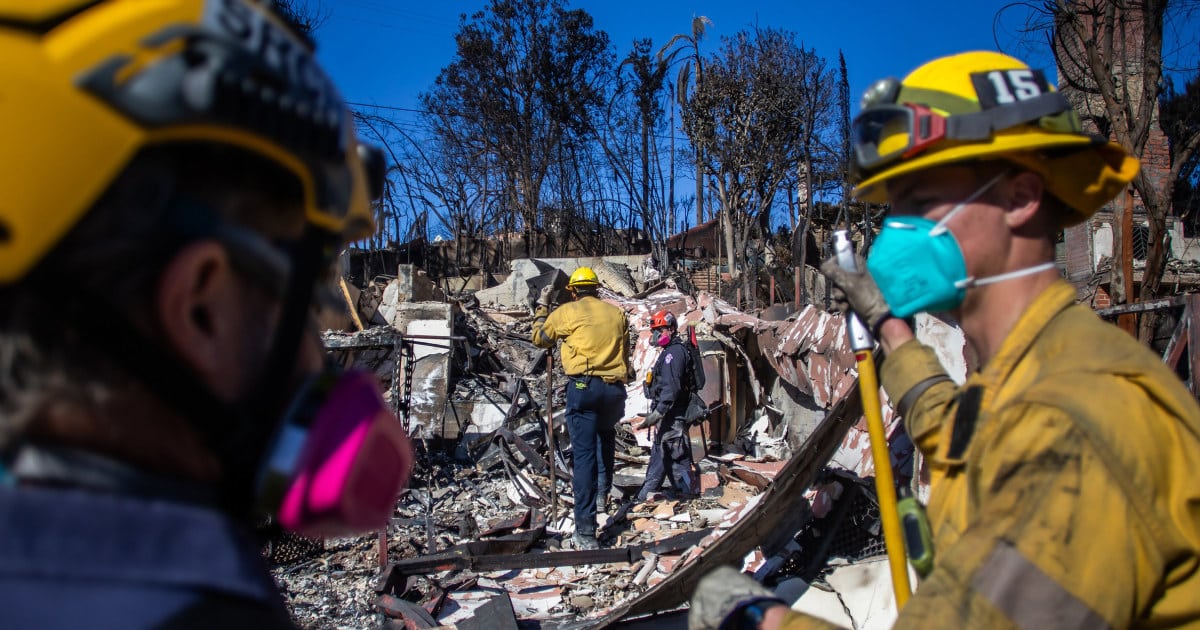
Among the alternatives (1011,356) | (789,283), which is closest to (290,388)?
(1011,356)

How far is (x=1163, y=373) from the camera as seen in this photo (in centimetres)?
127

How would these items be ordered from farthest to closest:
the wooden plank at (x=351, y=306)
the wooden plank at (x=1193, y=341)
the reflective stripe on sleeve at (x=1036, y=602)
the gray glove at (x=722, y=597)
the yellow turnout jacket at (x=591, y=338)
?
the wooden plank at (x=351, y=306) < the yellow turnout jacket at (x=591, y=338) < the wooden plank at (x=1193, y=341) < the gray glove at (x=722, y=597) < the reflective stripe on sleeve at (x=1036, y=602)

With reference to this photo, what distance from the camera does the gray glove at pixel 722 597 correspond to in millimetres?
1443

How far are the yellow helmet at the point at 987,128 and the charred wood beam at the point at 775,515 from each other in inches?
118

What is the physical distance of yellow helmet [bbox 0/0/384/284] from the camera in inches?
26.2

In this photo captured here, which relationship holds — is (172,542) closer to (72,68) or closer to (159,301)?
(159,301)

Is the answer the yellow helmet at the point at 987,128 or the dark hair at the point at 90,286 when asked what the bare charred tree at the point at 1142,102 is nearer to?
the yellow helmet at the point at 987,128

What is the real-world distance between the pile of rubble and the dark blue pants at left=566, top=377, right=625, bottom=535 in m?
0.42

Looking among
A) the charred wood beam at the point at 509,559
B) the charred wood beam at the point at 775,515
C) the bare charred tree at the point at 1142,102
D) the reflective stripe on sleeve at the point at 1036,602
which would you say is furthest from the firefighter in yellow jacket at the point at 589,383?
the reflective stripe on sleeve at the point at 1036,602

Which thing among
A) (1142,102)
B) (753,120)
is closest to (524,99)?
(753,120)

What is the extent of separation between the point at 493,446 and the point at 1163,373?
8495 mm

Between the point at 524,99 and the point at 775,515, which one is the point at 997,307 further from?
the point at 524,99

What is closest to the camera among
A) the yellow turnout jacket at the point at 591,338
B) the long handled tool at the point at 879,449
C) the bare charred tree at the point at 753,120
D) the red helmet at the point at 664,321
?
the long handled tool at the point at 879,449

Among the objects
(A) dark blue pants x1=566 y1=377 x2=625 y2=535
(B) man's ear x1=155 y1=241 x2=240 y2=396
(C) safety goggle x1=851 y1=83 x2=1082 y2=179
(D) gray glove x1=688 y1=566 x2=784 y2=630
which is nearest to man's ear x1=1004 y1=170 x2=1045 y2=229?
(C) safety goggle x1=851 y1=83 x2=1082 y2=179
